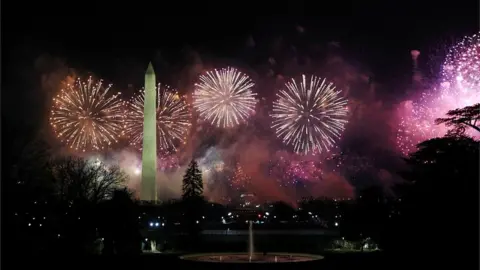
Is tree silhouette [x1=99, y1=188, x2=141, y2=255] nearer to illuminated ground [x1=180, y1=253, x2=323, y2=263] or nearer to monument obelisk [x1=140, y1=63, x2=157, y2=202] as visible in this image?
illuminated ground [x1=180, y1=253, x2=323, y2=263]

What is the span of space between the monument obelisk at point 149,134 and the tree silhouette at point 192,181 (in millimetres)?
10366

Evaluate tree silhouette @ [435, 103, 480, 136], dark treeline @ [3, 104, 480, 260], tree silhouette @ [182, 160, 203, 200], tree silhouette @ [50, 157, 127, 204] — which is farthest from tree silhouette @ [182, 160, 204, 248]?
tree silhouette @ [435, 103, 480, 136]

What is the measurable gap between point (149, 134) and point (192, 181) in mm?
15593

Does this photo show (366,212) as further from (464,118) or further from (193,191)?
(193,191)

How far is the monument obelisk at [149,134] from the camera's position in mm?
69062

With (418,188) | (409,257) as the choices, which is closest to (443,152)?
(418,188)

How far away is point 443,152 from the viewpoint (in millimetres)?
32281

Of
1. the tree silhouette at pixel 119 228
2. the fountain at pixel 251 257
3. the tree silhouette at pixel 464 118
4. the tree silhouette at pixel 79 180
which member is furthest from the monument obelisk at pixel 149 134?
the tree silhouette at pixel 464 118

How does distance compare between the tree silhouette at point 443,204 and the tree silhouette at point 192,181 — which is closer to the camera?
the tree silhouette at point 443,204

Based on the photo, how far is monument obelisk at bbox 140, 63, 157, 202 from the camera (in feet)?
227

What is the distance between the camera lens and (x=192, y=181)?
275 feet

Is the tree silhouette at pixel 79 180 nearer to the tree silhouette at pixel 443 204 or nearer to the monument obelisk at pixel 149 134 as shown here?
the monument obelisk at pixel 149 134

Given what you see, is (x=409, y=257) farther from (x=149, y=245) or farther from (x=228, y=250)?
(x=149, y=245)

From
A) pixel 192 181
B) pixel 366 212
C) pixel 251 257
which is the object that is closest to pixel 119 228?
Result: pixel 251 257
